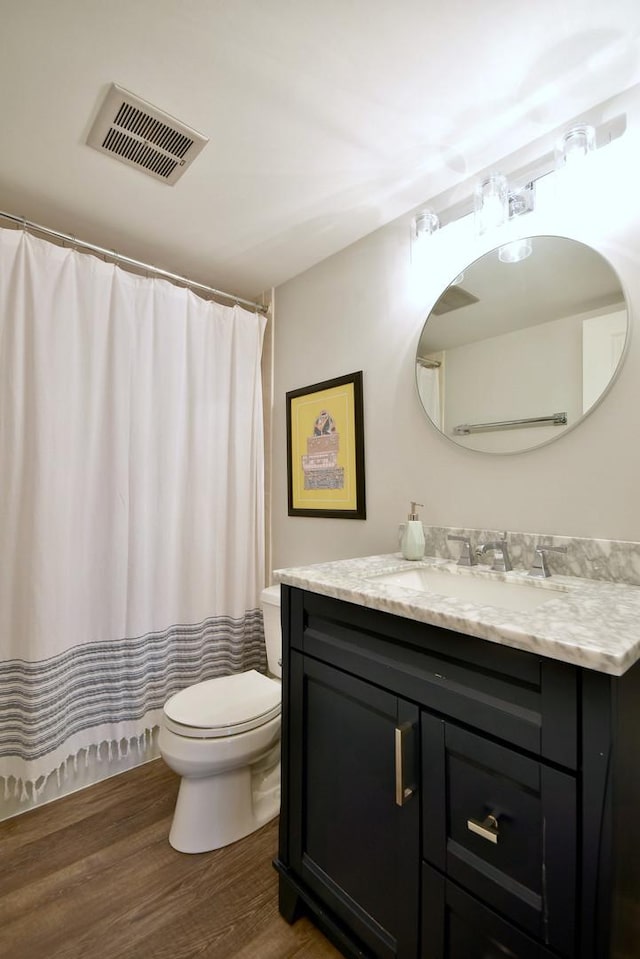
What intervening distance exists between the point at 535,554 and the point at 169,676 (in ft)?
5.18

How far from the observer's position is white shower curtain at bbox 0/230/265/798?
1.62 m

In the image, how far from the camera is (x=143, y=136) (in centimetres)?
137

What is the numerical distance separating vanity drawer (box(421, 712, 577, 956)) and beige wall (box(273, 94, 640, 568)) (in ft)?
2.41

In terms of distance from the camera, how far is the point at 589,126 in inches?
48.3

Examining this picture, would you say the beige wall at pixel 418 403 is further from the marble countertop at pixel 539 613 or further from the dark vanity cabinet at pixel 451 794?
the dark vanity cabinet at pixel 451 794

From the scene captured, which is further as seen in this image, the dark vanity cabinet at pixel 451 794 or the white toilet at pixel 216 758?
the white toilet at pixel 216 758

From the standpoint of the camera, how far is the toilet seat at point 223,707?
144cm

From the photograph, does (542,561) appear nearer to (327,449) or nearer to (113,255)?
(327,449)

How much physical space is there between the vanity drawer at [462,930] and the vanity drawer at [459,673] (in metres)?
0.31

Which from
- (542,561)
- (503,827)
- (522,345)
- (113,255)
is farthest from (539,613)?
(113,255)

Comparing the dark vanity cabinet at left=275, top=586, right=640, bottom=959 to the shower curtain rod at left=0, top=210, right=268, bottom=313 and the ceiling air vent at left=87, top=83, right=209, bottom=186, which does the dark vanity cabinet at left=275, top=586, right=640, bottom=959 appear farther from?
the shower curtain rod at left=0, top=210, right=268, bottom=313

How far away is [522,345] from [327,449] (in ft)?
2.97

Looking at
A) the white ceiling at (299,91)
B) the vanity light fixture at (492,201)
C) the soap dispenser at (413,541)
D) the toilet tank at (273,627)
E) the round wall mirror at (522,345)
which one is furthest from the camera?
the toilet tank at (273,627)

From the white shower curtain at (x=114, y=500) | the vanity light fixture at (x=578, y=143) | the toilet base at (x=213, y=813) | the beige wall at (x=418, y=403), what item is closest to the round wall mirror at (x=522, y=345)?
the beige wall at (x=418, y=403)
